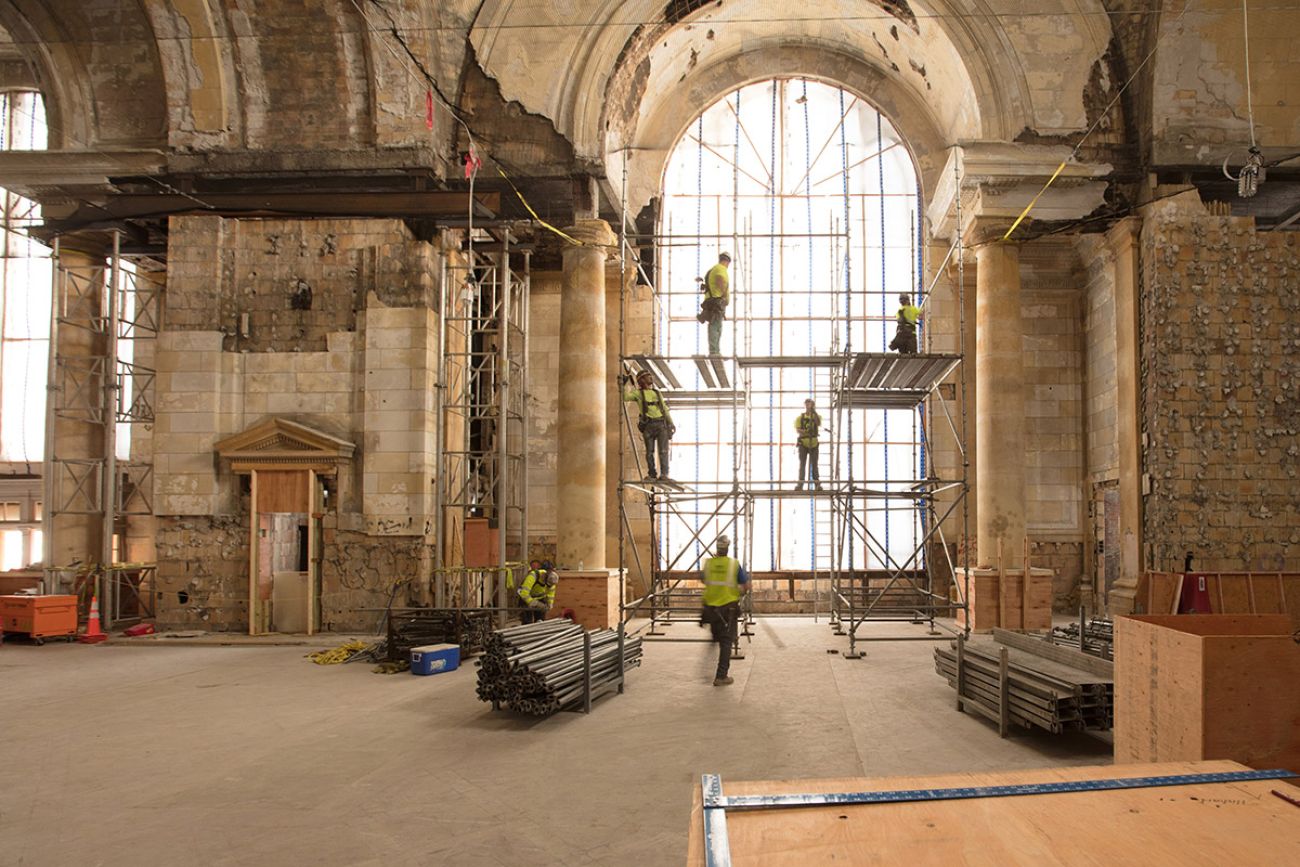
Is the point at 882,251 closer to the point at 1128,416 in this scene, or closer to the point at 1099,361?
the point at 1099,361

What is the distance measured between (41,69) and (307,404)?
883 cm

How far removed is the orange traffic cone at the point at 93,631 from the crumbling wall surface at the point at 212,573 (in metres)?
1.13

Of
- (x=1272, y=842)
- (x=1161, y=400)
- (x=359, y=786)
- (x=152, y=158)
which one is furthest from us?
(x=152, y=158)

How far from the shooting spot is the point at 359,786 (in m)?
6.96

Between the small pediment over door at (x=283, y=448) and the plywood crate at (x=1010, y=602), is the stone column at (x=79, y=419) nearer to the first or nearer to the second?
the small pediment over door at (x=283, y=448)

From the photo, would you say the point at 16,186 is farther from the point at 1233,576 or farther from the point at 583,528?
the point at 1233,576

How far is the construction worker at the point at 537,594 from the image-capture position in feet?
46.8

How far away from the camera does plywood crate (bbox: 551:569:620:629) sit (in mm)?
15719

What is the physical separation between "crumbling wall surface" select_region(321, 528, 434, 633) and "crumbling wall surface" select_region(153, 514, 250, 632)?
158cm

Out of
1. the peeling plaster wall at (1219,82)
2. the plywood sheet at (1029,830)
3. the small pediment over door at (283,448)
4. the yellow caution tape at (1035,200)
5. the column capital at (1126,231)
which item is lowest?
the plywood sheet at (1029,830)

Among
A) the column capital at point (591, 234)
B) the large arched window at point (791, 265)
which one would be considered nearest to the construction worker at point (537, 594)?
the large arched window at point (791, 265)

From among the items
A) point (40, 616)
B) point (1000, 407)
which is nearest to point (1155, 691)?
point (1000, 407)

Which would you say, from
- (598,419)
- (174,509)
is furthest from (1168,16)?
(174,509)

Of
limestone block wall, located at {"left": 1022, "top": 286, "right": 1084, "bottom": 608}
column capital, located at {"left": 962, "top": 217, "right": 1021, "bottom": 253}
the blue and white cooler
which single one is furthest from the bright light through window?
limestone block wall, located at {"left": 1022, "top": 286, "right": 1084, "bottom": 608}
